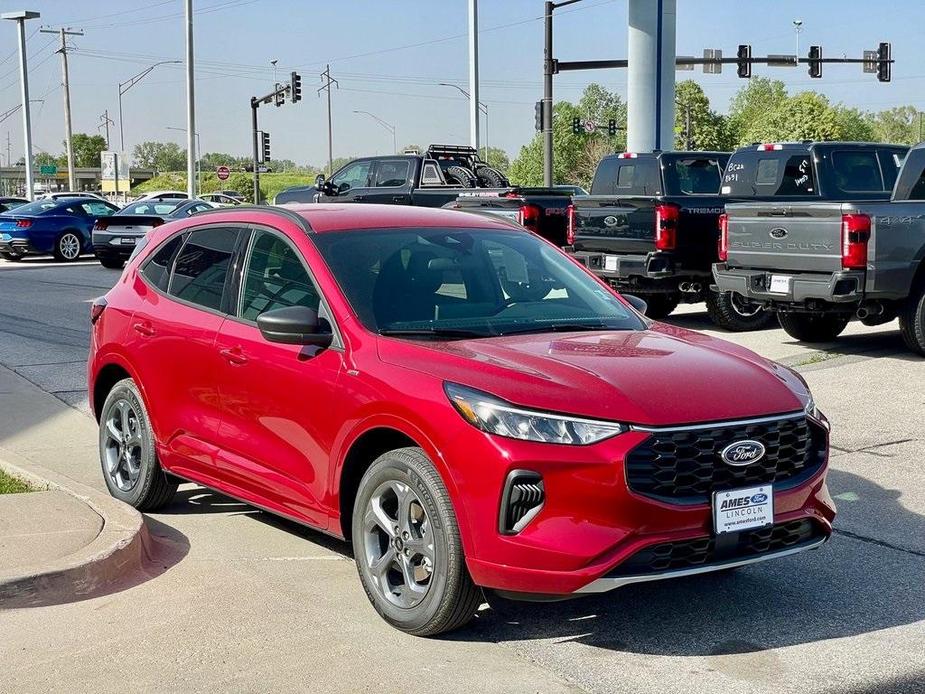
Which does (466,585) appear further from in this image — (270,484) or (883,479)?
(883,479)

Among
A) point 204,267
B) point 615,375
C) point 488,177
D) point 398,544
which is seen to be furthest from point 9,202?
point 615,375

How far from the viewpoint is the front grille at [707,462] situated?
4438mm

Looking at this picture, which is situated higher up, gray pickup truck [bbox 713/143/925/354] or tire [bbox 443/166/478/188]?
tire [bbox 443/166/478/188]

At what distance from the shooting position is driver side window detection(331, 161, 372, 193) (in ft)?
78.5

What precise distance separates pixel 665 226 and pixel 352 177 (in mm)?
10637

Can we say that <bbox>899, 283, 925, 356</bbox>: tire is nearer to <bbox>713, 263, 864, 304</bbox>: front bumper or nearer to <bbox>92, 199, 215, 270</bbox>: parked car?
<bbox>713, 263, 864, 304</bbox>: front bumper

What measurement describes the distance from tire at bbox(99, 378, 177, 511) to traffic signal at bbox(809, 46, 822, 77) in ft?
133

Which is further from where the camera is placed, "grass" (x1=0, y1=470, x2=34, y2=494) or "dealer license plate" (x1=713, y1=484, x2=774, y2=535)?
"grass" (x1=0, y1=470, x2=34, y2=494)

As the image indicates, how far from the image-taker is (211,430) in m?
6.09

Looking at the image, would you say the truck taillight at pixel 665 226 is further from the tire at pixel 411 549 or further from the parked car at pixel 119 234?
the parked car at pixel 119 234

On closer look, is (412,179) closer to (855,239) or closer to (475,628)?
(855,239)

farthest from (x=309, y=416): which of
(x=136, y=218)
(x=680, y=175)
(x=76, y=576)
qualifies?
(x=136, y=218)

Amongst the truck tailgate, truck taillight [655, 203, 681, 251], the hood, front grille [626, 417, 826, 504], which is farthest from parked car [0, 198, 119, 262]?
front grille [626, 417, 826, 504]

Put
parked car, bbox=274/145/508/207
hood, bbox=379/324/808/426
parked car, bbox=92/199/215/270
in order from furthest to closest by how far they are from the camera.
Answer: parked car, bbox=92/199/215/270 < parked car, bbox=274/145/508/207 < hood, bbox=379/324/808/426
